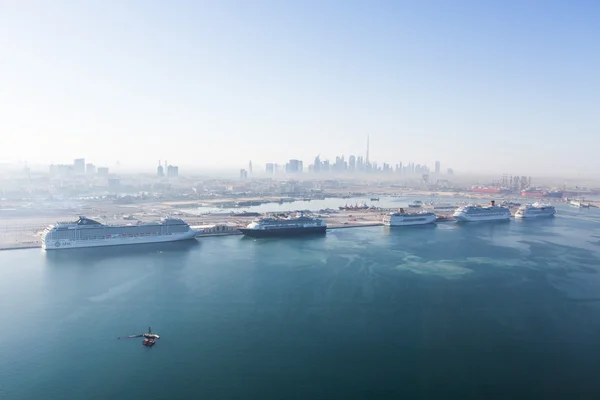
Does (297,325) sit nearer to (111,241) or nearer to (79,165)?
(111,241)

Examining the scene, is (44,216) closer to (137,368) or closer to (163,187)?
(137,368)

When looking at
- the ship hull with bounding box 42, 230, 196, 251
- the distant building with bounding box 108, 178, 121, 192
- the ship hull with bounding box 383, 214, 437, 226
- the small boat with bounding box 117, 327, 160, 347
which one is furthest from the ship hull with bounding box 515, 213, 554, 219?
the distant building with bounding box 108, 178, 121, 192

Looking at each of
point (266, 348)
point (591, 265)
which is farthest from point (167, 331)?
point (591, 265)

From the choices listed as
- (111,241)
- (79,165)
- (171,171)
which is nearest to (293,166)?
(171,171)

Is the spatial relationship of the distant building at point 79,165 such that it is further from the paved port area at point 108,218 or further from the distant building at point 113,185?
the paved port area at point 108,218

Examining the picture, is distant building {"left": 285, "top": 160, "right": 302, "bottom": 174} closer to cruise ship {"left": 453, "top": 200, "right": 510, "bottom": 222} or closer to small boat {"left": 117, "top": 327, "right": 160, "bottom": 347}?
cruise ship {"left": 453, "top": 200, "right": 510, "bottom": 222}

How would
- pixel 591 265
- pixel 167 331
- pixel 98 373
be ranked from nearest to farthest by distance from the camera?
pixel 98 373 < pixel 167 331 < pixel 591 265
